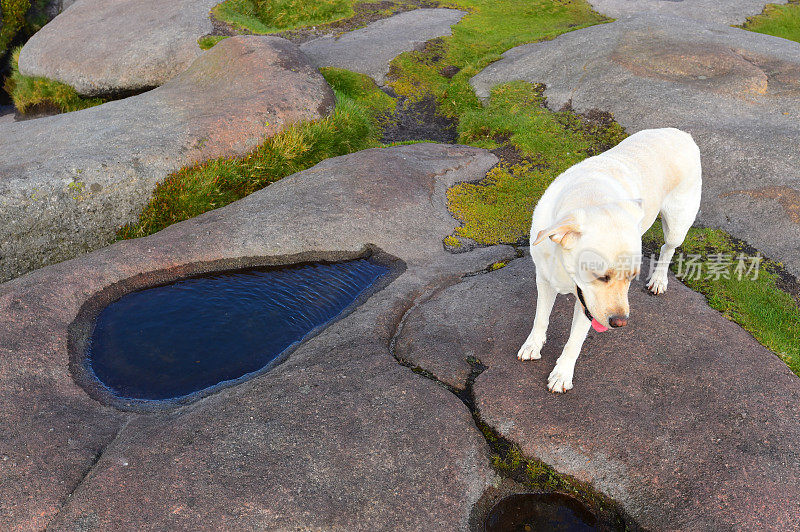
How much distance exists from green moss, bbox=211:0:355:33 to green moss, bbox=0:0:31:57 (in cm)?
936

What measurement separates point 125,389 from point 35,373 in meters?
0.93

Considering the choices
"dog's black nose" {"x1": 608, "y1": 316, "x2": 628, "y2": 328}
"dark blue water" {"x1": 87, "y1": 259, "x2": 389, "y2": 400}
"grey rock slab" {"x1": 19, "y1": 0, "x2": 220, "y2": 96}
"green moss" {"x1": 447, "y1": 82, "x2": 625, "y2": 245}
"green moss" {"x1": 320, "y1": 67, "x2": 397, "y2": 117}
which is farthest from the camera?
"grey rock slab" {"x1": 19, "y1": 0, "x2": 220, "y2": 96}

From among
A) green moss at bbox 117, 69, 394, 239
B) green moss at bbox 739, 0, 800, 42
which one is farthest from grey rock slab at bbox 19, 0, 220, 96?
green moss at bbox 739, 0, 800, 42

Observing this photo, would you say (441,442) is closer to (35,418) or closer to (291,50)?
(35,418)

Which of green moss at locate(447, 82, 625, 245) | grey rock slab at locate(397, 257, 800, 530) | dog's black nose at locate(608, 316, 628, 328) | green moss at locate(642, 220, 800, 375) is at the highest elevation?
dog's black nose at locate(608, 316, 628, 328)

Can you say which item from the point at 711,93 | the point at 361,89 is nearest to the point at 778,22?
the point at 711,93

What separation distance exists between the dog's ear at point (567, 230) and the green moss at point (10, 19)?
25.1 metres

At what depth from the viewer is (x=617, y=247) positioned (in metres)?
4.50

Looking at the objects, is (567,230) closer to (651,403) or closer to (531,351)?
(531,351)

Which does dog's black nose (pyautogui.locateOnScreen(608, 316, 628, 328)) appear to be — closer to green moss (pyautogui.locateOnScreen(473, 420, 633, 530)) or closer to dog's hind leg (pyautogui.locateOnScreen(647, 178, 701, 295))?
green moss (pyautogui.locateOnScreen(473, 420, 633, 530))

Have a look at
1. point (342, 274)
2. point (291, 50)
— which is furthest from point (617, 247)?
point (291, 50)

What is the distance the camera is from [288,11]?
21.1m

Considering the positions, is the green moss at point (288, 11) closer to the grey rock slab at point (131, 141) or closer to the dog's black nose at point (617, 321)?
the grey rock slab at point (131, 141)

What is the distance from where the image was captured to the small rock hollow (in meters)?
5.14
